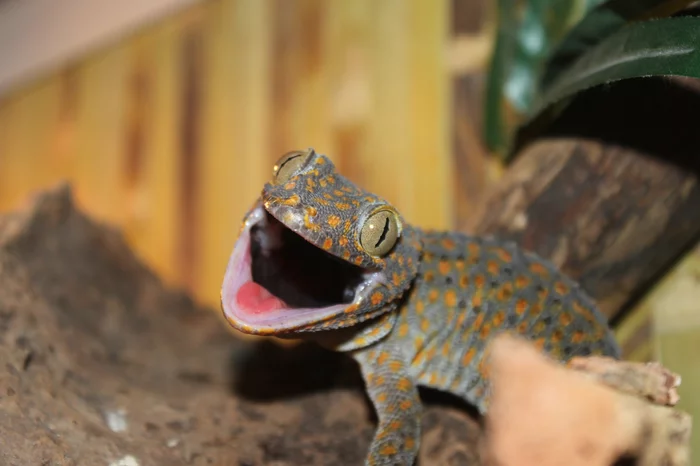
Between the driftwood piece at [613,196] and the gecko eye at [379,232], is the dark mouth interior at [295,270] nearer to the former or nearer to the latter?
the gecko eye at [379,232]

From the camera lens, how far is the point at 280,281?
8.02ft

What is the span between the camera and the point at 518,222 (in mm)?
2986

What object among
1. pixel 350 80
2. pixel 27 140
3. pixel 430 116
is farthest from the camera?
pixel 27 140

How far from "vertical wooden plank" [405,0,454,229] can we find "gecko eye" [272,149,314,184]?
1.70 m

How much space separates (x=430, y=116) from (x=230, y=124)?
1.70 m

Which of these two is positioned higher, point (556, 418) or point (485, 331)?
point (556, 418)

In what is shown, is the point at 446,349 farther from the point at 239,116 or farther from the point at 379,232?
the point at 239,116

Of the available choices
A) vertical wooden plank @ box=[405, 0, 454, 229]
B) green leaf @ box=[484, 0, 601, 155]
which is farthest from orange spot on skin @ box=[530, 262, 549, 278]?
vertical wooden plank @ box=[405, 0, 454, 229]

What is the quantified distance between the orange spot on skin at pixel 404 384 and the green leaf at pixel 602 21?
67.0 inches

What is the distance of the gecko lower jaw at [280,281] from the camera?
212 cm

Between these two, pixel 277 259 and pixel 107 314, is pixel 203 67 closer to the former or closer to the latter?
pixel 107 314

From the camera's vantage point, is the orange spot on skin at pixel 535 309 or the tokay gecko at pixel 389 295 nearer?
the tokay gecko at pixel 389 295

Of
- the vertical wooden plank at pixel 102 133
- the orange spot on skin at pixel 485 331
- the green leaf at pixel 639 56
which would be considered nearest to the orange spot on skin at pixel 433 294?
the orange spot on skin at pixel 485 331

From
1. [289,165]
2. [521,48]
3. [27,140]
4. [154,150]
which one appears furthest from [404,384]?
[27,140]
